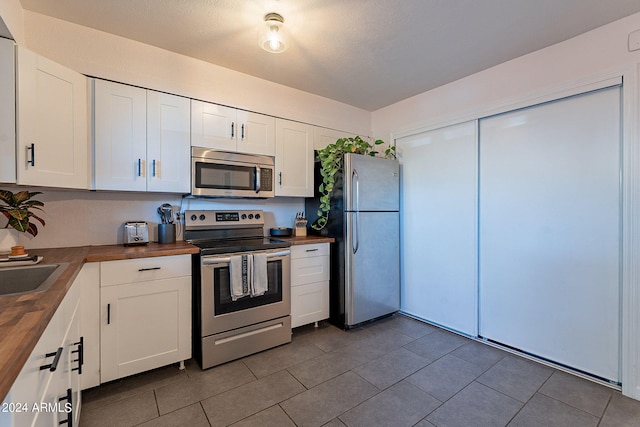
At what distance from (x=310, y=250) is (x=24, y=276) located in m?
1.97

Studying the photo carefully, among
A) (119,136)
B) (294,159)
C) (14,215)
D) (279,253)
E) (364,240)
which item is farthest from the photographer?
(294,159)

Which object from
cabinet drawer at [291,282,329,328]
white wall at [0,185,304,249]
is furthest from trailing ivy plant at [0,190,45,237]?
cabinet drawer at [291,282,329,328]

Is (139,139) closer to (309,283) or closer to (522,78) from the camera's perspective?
(309,283)

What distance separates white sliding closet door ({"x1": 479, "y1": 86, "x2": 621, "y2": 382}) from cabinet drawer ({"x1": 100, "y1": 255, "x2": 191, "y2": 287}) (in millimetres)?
2579

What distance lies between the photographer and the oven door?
2158mm

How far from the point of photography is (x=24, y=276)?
1.48 m

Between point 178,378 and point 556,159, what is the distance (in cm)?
324

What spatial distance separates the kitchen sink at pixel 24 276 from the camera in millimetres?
1434

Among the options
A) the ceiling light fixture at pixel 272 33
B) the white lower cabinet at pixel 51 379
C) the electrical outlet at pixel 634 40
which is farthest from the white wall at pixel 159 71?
the electrical outlet at pixel 634 40

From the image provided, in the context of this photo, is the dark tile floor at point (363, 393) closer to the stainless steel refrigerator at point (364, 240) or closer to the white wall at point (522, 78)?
the stainless steel refrigerator at point (364, 240)

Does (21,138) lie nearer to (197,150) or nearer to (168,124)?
(168,124)

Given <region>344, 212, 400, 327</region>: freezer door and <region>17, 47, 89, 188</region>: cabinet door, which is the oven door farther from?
<region>17, 47, 89, 188</region>: cabinet door

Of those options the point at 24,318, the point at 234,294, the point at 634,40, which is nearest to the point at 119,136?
the point at 234,294

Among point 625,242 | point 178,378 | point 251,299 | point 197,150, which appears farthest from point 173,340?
point 625,242
